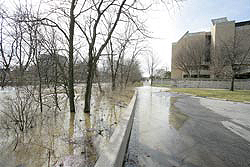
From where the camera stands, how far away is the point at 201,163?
102 inches

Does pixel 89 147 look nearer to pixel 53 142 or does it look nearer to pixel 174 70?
pixel 53 142

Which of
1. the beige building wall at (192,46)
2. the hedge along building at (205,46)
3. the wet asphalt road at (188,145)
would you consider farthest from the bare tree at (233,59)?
the wet asphalt road at (188,145)

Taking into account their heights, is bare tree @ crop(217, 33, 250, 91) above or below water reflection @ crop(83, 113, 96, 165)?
above

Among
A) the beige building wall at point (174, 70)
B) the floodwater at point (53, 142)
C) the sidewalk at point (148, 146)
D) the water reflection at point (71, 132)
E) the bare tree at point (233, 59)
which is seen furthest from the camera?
the beige building wall at point (174, 70)

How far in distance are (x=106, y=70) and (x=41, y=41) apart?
1210cm

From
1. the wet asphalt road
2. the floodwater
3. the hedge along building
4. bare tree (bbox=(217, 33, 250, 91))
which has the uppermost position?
the hedge along building

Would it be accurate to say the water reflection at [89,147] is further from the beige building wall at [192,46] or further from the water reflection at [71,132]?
the beige building wall at [192,46]

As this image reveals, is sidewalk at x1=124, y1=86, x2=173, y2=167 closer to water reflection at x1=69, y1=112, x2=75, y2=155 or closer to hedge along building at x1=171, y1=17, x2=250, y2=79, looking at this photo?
water reflection at x1=69, y1=112, x2=75, y2=155

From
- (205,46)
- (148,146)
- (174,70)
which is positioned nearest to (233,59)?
(205,46)

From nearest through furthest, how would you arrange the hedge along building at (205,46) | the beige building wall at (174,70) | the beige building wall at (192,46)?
the hedge along building at (205,46) < the beige building wall at (192,46) < the beige building wall at (174,70)

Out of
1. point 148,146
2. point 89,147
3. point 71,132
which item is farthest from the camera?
point 71,132

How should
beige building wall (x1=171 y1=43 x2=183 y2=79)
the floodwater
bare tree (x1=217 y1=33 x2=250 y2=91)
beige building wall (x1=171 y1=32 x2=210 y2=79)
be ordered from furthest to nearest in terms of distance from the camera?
beige building wall (x1=171 y1=43 x2=183 y2=79) < beige building wall (x1=171 y1=32 x2=210 y2=79) < bare tree (x1=217 y1=33 x2=250 y2=91) < the floodwater

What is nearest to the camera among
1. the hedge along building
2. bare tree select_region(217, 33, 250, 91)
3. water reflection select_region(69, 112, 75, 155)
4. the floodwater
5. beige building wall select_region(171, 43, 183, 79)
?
the floodwater

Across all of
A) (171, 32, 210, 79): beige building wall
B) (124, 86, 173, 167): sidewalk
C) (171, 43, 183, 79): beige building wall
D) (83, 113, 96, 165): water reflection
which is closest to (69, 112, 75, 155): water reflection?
(83, 113, 96, 165): water reflection
